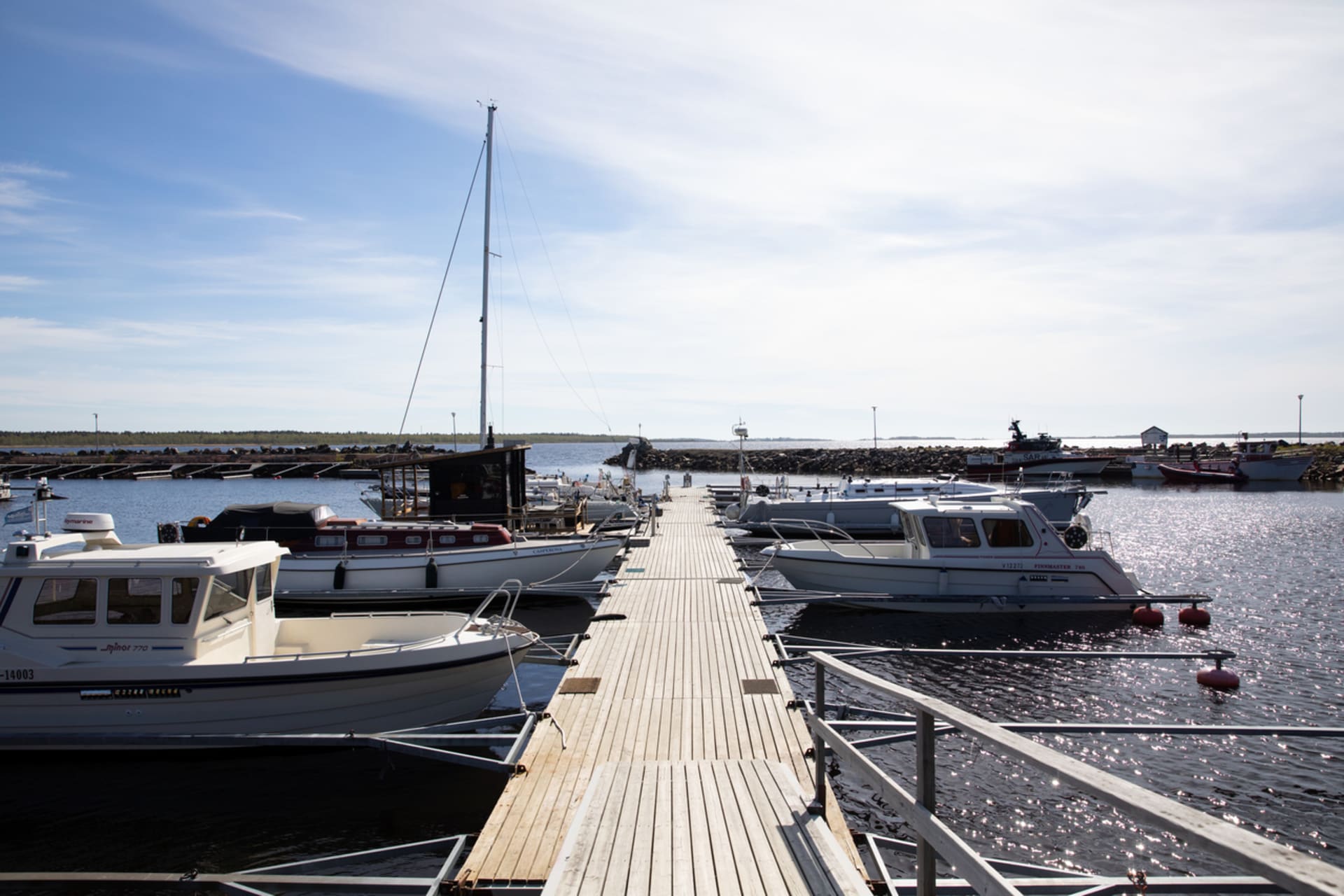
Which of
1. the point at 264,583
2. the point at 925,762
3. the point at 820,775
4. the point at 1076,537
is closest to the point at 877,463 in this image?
the point at 1076,537

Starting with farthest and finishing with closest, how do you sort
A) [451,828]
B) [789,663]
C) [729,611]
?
[729,611] < [789,663] < [451,828]

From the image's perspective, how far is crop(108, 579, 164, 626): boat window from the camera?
988 centimetres

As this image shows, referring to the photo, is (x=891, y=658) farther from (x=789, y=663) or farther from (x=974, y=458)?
(x=974, y=458)

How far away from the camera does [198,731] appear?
987 centimetres

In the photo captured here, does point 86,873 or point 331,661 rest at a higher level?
point 331,661

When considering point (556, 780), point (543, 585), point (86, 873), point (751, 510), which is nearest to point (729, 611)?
point (543, 585)

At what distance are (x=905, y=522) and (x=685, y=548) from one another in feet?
20.7

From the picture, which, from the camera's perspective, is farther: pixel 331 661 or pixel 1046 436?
pixel 1046 436

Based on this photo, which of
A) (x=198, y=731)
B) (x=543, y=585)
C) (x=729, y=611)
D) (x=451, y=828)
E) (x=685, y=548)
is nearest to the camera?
(x=451, y=828)

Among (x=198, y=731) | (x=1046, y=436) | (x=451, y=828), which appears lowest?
(x=451, y=828)

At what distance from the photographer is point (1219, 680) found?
1302 cm

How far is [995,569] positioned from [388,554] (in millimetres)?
13667

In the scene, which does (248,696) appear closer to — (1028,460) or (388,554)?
(388,554)

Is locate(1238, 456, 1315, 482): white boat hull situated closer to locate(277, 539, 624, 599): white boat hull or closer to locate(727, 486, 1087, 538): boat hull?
locate(727, 486, 1087, 538): boat hull
